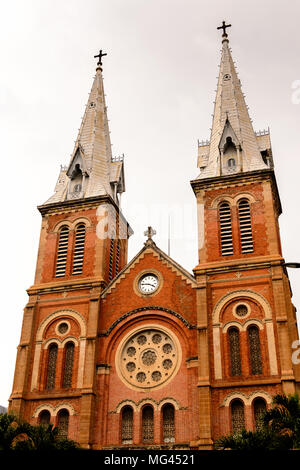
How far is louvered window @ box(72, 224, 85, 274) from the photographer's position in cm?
3850

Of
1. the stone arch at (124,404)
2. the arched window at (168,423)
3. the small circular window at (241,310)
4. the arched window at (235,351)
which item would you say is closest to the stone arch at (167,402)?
the arched window at (168,423)

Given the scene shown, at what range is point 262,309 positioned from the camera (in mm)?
32500

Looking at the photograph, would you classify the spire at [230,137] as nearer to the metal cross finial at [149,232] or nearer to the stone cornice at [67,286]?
the metal cross finial at [149,232]

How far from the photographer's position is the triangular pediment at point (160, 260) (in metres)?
35.3

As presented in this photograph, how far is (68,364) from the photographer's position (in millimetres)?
34875

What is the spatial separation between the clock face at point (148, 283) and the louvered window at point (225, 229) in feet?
15.0

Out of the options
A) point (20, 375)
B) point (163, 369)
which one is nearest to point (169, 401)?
point (163, 369)

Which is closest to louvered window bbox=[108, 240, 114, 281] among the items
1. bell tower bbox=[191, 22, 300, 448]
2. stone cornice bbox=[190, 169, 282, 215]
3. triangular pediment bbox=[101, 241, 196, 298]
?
triangular pediment bbox=[101, 241, 196, 298]

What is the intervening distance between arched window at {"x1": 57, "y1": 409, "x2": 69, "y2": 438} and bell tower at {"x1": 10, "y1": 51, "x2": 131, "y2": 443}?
57 mm

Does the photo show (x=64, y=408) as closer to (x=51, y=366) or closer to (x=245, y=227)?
(x=51, y=366)

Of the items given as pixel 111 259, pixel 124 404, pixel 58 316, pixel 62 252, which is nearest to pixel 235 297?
pixel 124 404

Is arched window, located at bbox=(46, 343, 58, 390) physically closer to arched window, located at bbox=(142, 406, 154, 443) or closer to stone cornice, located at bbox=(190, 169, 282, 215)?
arched window, located at bbox=(142, 406, 154, 443)

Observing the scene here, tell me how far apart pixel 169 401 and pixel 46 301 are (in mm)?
10819
